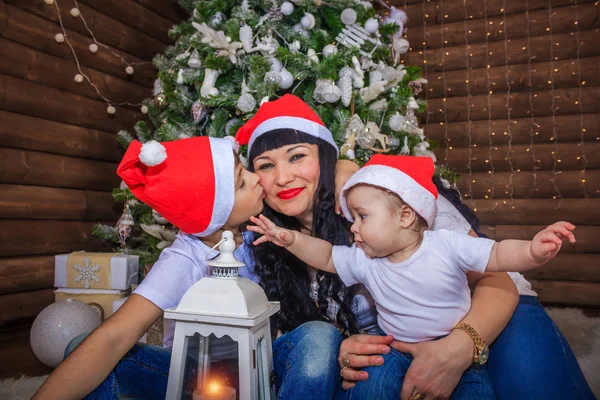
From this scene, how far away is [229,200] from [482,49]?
3670 mm

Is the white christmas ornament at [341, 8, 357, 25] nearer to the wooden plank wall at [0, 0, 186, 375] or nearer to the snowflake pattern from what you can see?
the wooden plank wall at [0, 0, 186, 375]

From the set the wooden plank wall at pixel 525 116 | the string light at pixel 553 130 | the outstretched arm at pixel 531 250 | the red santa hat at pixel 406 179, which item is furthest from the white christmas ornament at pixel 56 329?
the string light at pixel 553 130

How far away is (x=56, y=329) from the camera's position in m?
2.22

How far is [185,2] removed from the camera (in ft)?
10.6

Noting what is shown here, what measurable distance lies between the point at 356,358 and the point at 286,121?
888 millimetres

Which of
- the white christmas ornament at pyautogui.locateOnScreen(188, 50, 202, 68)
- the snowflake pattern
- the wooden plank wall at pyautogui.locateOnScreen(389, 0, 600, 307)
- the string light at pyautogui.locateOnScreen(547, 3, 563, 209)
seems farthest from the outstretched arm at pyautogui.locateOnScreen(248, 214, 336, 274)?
the string light at pyautogui.locateOnScreen(547, 3, 563, 209)

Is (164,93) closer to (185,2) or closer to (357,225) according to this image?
(185,2)

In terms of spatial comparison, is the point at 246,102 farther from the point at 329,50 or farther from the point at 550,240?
the point at 550,240

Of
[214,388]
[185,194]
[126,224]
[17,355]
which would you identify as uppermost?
[185,194]

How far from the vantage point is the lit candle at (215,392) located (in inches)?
42.0

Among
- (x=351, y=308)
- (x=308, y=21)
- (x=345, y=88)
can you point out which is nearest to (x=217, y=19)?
(x=308, y=21)

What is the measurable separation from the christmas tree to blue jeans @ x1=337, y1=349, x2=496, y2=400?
1299 millimetres

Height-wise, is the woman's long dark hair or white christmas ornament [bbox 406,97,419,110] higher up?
white christmas ornament [bbox 406,97,419,110]

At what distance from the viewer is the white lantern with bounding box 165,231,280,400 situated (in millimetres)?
1081
